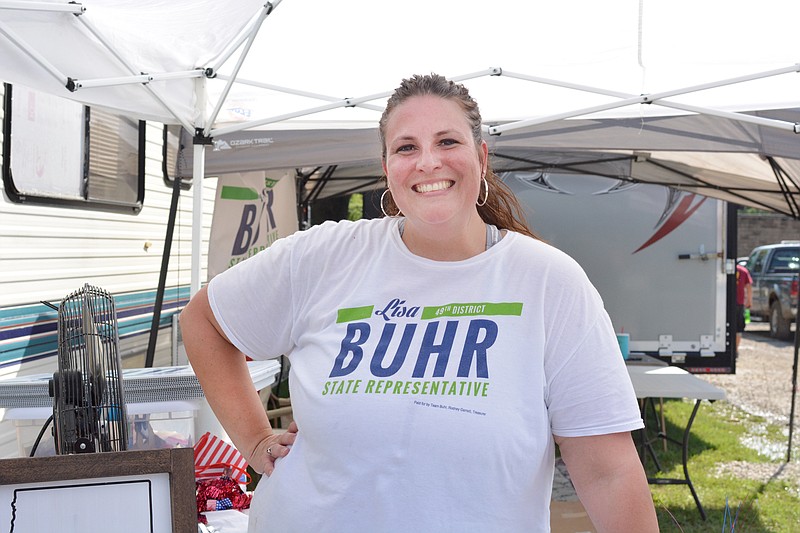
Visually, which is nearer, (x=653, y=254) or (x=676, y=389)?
(x=676, y=389)

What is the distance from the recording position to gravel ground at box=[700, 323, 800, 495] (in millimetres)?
6465

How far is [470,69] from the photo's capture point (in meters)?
4.24

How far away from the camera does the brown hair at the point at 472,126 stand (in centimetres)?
168

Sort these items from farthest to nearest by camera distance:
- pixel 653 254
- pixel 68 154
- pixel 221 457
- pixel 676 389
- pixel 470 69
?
pixel 653 254 → pixel 676 389 → pixel 68 154 → pixel 470 69 → pixel 221 457

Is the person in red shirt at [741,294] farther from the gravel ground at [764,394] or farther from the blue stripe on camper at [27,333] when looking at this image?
the blue stripe on camper at [27,333]

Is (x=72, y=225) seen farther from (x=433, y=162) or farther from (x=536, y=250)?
(x=536, y=250)

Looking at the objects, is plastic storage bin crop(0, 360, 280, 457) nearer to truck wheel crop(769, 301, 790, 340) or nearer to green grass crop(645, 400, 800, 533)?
green grass crop(645, 400, 800, 533)

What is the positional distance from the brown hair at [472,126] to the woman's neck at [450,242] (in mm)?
163

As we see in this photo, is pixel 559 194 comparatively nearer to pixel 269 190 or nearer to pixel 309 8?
pixel 269 190

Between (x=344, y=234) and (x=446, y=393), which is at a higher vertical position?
(x=344, y=234)

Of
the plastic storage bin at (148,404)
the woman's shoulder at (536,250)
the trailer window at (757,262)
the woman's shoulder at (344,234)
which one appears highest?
the woman's shoulder at (344,234)

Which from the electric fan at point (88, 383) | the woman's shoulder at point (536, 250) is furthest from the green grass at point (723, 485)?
the electric fan at point (88, 383)

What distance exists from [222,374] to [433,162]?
0.74 m

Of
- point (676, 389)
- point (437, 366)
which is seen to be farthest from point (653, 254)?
point (437, 366)
